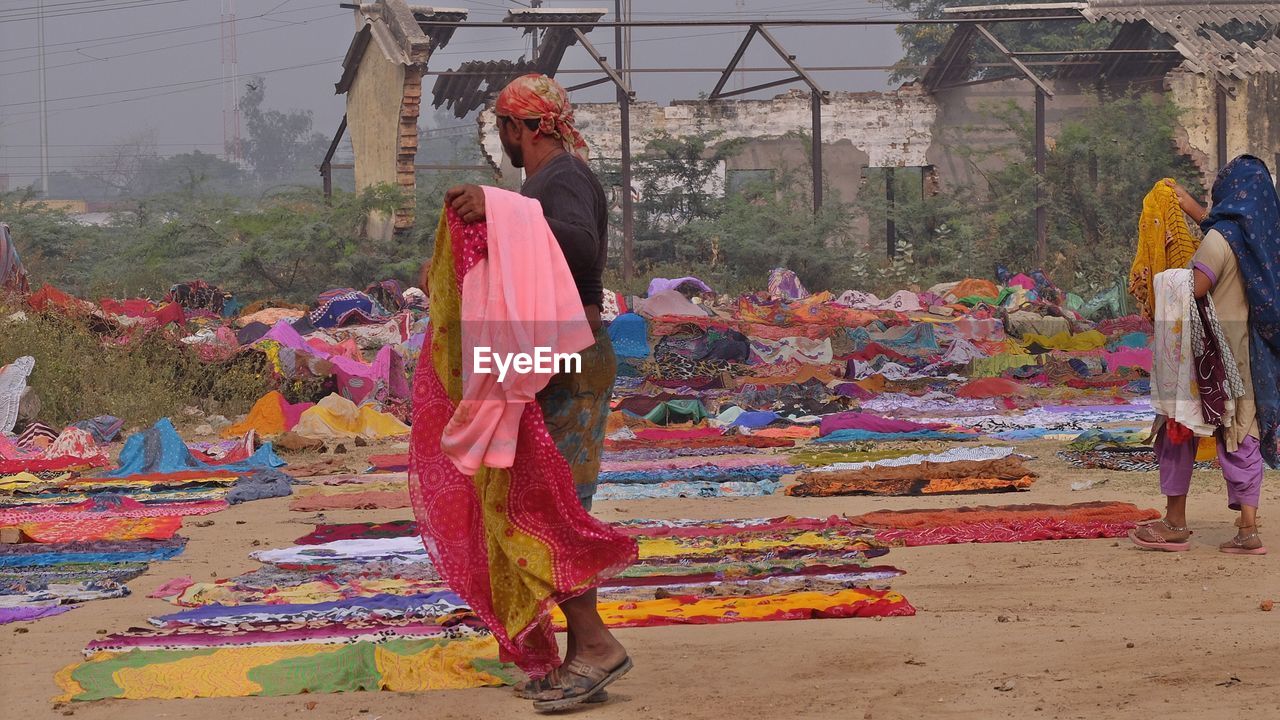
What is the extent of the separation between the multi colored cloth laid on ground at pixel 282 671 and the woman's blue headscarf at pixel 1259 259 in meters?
3.68

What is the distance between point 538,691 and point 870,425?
682cm

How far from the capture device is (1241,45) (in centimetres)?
2631

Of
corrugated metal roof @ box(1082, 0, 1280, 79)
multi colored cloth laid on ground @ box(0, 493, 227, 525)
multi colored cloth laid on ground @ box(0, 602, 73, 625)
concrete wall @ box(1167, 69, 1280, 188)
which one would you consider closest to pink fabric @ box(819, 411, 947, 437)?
multi colored cloth laid on ground @ box(0, 493, 227, 525)

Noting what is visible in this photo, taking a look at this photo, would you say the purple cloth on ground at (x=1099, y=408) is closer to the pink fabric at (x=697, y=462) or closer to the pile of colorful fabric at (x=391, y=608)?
the pink fabric at (x=697, y=462)

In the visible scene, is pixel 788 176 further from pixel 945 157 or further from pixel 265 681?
pixel 265 681

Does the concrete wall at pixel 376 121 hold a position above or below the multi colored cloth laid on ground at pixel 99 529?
above

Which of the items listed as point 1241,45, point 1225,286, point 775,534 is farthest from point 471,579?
point 1241,45

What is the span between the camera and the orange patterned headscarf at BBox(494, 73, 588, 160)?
13.5 ft

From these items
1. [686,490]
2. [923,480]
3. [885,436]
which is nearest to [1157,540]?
[923,480]

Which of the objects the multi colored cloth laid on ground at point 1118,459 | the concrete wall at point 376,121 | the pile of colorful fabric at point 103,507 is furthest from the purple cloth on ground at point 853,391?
the concrete wall at point 376,121

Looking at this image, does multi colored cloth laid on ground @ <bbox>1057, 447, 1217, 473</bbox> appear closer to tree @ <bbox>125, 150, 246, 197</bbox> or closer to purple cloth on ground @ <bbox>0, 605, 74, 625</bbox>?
purple cloth on ground @ <bbox>0, 605, 74, 625</bbox>

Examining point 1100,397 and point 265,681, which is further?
point 1100,397

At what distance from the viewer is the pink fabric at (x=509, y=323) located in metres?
3.81

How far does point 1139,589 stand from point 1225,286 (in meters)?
1.57
